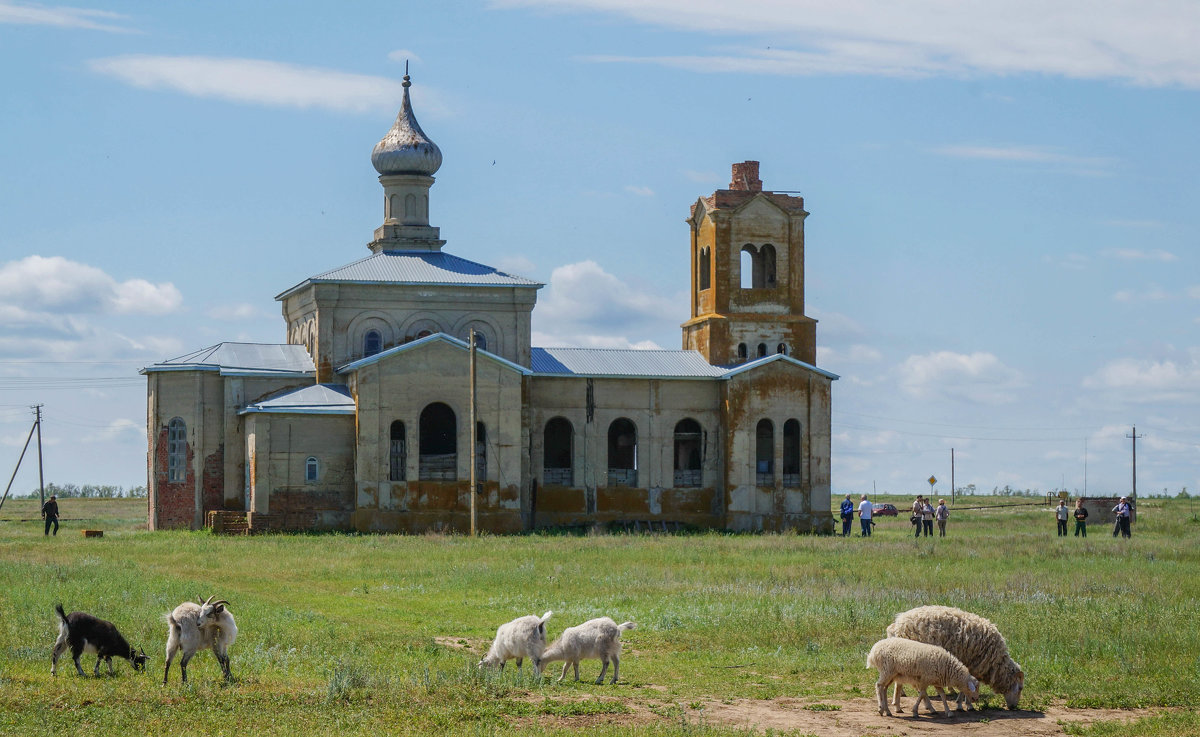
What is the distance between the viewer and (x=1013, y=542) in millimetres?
41656

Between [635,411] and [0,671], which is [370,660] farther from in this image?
[635,411]

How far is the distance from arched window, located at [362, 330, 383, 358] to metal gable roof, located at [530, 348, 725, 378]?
5.34 metres

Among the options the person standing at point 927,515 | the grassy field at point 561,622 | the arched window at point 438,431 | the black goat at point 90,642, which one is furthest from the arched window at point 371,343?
the black goat at point 90,642

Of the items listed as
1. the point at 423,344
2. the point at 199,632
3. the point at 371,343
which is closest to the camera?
the point at 199,632

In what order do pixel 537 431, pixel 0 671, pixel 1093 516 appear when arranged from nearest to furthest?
pixel 0 671
pixel 537 431
pixel 1093 516

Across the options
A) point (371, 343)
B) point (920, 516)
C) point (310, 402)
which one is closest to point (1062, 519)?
point (920, 516)

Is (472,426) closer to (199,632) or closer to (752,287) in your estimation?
(752,287)

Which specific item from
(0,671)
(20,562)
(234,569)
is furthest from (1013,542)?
(0,671)

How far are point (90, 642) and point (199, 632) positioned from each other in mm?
1529

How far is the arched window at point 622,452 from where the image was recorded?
5184 centimetres

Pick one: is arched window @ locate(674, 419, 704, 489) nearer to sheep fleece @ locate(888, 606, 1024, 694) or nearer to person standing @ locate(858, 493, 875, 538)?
person standing @ locate(858, 493, 875, 538)

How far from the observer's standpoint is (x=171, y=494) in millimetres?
48000

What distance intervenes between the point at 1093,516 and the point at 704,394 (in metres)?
17.9

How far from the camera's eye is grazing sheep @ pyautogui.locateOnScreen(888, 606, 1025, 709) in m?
15.5
